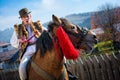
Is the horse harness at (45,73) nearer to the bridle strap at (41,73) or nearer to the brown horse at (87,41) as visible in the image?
the bridle strap at (41,73)

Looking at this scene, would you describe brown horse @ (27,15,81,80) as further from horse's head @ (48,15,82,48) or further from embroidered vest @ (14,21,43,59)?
embroidered vest @ (14,21,43,59)

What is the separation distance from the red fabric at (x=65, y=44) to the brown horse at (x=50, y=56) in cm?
14

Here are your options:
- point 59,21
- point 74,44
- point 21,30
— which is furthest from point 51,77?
point 21,30

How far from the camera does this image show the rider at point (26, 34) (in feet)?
18.8

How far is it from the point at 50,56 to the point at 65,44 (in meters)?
0.48

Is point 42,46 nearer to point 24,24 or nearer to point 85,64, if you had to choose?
point 24,24

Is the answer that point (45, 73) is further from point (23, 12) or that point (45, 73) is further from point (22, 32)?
point (23, 12)

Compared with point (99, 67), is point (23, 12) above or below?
above

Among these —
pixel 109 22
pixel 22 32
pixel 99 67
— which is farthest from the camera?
pixel 109 22

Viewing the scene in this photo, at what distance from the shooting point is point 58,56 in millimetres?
4676

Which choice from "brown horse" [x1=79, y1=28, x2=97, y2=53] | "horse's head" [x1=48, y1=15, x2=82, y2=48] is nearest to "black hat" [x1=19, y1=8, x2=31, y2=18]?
"horse's head" [x1=48, y1=15, x2=82, y2=48]

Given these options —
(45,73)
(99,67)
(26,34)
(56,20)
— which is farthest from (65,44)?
(99,67)

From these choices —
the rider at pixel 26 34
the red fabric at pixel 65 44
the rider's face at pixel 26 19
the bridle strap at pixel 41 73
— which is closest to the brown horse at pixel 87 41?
the red fabric at pixel 65 44

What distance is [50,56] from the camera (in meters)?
4.82
